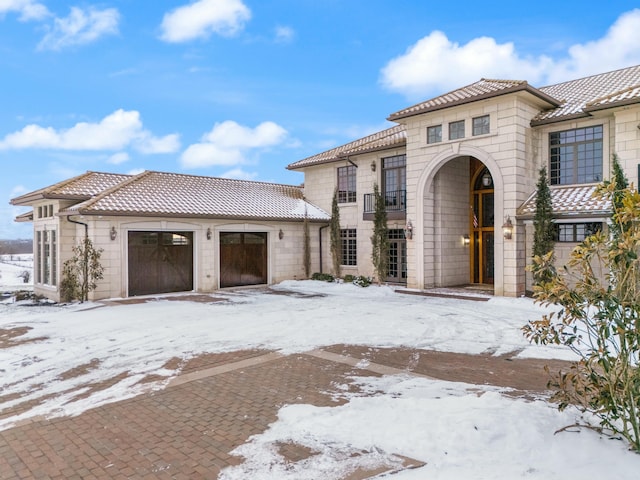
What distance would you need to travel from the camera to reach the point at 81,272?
50.2 feet

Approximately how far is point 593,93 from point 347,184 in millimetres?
10624

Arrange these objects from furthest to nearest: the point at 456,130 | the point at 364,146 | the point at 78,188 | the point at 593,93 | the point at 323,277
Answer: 1. the point at 323,277
2. the point at 364,146
3. the point at 78,188
4. the point at 456,130
5. the point at 593,93

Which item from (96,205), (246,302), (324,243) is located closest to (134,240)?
(96,205)

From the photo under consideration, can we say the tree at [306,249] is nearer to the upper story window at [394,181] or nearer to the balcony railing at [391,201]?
the balcony railing at [391,201]

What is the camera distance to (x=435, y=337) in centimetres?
977

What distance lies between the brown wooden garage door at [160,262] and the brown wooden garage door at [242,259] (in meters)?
1.55

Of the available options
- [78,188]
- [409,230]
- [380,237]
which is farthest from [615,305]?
[78,188]

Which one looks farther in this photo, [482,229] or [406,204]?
[482,229]

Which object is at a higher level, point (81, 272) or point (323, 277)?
point (81, 272)

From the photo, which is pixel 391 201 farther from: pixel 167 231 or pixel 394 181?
pixel 167 231

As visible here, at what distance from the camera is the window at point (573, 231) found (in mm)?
14516

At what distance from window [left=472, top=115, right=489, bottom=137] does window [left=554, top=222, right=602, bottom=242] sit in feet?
13.5

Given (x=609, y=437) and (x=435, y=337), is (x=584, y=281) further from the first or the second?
(x=435, y=337)

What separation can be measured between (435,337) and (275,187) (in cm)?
1610
